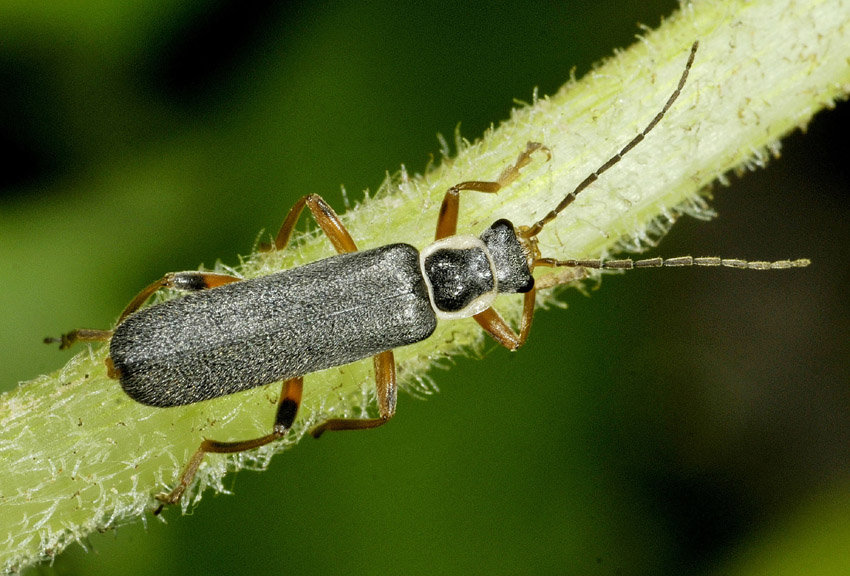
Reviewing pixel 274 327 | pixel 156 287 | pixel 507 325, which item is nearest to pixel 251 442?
pixel 274 327

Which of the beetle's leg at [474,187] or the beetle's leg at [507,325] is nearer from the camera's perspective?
the beetle's leg at [474,187]

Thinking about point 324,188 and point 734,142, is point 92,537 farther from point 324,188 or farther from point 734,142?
point 734,142

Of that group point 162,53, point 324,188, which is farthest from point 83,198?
point 324,188

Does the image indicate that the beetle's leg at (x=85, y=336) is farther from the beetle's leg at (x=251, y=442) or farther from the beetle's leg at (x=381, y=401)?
the beetle's leg at (x=381, y=401)

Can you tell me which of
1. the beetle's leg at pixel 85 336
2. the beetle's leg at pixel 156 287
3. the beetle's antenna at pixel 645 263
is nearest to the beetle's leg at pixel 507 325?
the beetle's antenna at pixel 645 263

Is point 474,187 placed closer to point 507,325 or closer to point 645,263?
point 507,325

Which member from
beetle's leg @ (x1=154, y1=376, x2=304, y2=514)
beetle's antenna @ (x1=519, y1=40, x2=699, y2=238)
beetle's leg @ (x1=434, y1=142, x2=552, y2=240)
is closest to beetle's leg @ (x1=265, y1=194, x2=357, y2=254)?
beetle's leg @ (x1=434, y1=142, x2=552, y2=240)
